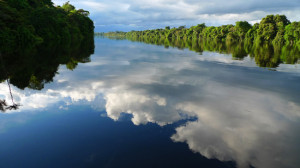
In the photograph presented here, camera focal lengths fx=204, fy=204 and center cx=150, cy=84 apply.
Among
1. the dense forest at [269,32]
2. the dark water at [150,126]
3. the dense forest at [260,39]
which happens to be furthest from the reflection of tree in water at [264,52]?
the dark water at [150,126]

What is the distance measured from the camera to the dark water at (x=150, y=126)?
7.97 metres

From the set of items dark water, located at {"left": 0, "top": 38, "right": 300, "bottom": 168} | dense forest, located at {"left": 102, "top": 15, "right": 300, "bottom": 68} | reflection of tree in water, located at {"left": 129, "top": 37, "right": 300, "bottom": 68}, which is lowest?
dark water, located at {"left": 0, "top": 38, "right": 300, "bottom": 168}

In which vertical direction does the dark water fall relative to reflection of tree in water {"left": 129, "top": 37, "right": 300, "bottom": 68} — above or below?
below

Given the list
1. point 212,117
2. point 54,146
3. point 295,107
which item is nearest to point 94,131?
point 54,146

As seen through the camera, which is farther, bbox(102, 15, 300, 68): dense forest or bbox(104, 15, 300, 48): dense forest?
bbox(104, 15, 300, 48): dense forest

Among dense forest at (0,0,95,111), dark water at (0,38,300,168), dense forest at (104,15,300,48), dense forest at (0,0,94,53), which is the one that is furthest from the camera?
dense forest at (104,15,300,48)

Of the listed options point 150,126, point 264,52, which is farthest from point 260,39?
point 150,126

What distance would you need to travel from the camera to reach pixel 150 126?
35.5ft

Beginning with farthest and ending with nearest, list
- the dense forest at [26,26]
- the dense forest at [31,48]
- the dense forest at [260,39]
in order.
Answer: the dense forest at [260,39] → the dense forest at [26,26] → the dense forest at [31,48]

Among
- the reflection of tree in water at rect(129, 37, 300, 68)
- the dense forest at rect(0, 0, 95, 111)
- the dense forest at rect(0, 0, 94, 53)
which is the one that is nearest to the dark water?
the dense forest at rect(0, 0, 95, 111)

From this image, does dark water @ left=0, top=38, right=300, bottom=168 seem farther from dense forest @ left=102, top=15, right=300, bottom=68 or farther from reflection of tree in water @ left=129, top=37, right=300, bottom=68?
dense forest @ left=102, top=15, right=300, bottom=68

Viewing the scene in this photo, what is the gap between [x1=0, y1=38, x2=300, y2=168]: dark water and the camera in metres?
7.97

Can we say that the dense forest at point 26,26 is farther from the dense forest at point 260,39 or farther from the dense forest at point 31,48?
the dense forest at point 260,39

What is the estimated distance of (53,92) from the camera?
55.4ft
